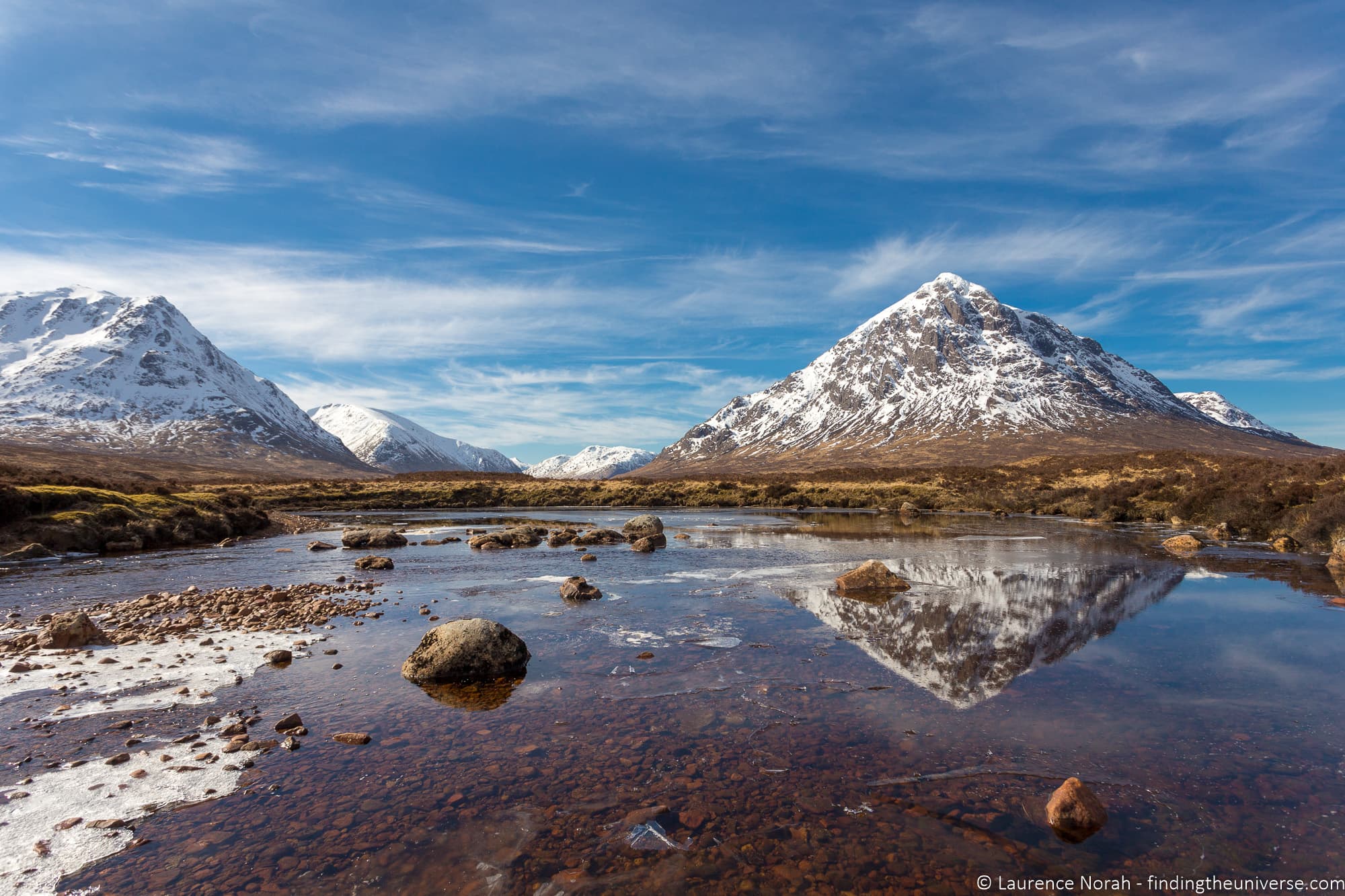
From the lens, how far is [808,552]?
34281 millimetres

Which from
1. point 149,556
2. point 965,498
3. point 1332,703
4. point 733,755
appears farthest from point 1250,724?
point 965,498

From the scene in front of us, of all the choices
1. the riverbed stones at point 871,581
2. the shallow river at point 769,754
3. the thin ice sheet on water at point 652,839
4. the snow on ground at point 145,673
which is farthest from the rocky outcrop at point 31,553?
the riverbed stones at point 871,581

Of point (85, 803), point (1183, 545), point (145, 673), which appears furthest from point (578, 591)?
point (1183, 545)

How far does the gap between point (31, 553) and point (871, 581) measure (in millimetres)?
40258

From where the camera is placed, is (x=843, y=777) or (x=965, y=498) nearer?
(x=843, y=777)

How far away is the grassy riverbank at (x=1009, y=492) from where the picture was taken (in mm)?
38844

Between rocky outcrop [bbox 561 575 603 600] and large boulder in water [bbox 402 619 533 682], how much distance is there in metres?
7.21

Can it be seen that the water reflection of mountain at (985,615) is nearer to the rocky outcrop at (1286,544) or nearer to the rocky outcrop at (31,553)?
the rocky outcrop at (1286,544)

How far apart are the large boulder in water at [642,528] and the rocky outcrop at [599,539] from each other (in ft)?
2.39

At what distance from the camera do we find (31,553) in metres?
30.5

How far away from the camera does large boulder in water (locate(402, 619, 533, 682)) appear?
44.8 feet

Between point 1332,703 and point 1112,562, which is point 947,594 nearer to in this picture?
point 1332,703

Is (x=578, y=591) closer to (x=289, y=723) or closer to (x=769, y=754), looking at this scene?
(x=289, y=723)

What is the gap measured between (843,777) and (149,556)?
125ft
